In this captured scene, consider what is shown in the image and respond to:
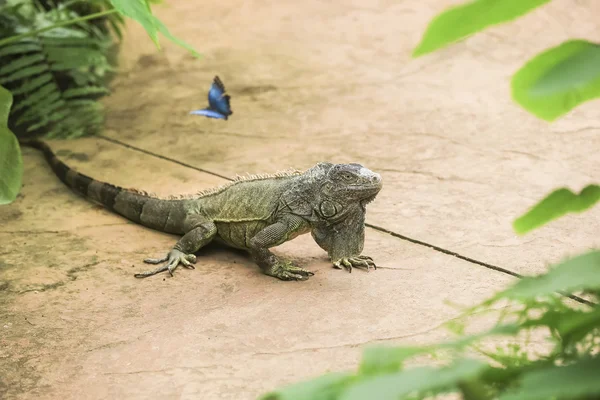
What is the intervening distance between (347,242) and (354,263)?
0.38ft

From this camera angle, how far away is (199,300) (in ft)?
12.5

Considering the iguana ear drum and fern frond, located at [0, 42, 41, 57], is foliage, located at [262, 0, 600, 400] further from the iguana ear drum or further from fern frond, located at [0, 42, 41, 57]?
fern frond, located at [0, 42, 41, 57]

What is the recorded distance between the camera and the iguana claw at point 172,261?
4.11m

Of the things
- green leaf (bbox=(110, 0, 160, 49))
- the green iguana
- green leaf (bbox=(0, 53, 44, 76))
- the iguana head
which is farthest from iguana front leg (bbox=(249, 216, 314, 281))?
green leaf (bbox=(0, 53, 44, 76))

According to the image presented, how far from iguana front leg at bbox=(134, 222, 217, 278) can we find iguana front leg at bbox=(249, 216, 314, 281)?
0.35 m

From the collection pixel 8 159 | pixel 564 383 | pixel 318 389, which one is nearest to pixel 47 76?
pixel 8 159

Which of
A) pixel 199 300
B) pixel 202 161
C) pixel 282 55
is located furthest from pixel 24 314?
pixel 282 55

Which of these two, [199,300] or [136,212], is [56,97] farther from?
[199,300]

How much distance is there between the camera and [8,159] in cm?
408

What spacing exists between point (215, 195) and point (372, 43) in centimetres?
402

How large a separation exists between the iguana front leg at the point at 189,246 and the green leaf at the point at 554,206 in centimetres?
284

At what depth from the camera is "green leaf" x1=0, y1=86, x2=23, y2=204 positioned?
13.1 feet

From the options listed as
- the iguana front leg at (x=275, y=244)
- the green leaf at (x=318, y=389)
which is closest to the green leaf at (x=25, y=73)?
the iguana front leg at (x=275, y=244)

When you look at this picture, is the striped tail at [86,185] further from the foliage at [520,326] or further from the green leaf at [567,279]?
the green leaf at [567,279]
